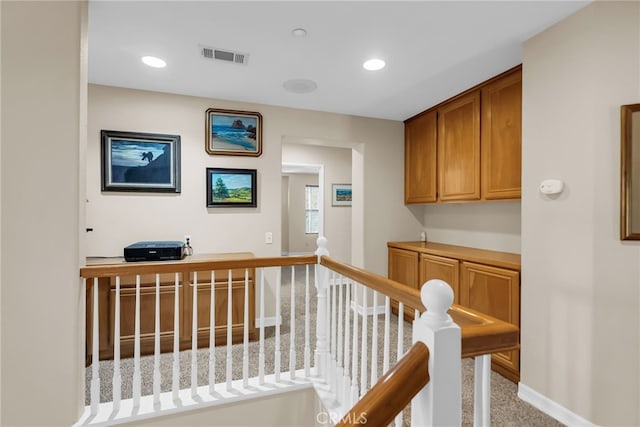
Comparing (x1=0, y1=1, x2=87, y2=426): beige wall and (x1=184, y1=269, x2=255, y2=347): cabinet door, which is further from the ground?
(x1=0, y1=1, x2=87, y2=426): beige wall

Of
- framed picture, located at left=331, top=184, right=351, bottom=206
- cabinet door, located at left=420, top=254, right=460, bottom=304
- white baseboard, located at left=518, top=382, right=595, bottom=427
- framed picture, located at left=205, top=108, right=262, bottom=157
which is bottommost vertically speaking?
white baseboard, located at left=518, top=382, right=595, bottom=427

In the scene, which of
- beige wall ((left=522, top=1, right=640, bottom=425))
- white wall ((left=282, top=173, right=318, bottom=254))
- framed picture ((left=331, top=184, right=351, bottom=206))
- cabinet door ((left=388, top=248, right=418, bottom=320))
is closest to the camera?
beige wall ((left=522, top=1, right=640, bottom=425))

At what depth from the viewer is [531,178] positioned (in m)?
2.03

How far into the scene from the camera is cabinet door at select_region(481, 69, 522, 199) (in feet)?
7.93

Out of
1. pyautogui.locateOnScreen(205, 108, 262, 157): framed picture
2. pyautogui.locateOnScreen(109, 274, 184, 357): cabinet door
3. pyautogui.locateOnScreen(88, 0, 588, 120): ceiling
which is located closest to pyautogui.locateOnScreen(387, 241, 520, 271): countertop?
pyautogui.locateOnScreen(88, 0, 588, 120): ceiling

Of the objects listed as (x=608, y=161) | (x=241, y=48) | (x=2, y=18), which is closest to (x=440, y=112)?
(x=608, y=161)

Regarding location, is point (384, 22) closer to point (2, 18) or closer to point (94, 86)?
point (2, 18)

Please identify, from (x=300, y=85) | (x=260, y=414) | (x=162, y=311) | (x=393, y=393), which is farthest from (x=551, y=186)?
(x=162, y=311)

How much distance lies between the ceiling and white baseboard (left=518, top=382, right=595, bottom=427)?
2.34m

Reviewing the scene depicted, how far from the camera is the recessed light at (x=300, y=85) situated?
2758 mm

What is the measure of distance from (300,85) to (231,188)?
4.13ft

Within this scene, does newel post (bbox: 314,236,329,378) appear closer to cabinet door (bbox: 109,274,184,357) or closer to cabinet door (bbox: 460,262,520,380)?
cabinet door (bbox: 460,262,520,380)

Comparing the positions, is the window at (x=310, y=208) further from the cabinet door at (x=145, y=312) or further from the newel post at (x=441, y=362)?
the newel post at (x=441, y=362)

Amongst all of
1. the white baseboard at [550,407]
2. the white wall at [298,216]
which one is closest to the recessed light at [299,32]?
the white baseboard at [550,407]
